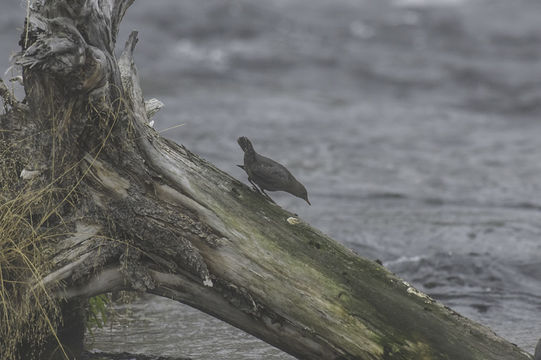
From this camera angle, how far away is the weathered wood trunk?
3.61 meters

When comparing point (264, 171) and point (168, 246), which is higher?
point (264, 171)

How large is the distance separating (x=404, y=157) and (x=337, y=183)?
5.58 feet

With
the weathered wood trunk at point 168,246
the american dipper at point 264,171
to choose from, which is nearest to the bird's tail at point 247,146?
the american dipper at point 264,171

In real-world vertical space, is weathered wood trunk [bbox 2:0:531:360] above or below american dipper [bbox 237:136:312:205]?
below

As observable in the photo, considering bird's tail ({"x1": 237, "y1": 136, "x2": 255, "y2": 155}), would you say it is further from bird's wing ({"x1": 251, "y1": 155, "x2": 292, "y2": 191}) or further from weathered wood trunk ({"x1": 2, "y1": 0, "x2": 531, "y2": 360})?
weathered wood trunk ({"x1": 2, "y1": 0, "x2": 531, "y2": 360})

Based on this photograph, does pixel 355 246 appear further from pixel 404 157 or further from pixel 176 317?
pixel 404 157

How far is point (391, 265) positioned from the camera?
709 cm

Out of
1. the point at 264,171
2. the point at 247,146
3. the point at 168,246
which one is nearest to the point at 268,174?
the point at 264,171

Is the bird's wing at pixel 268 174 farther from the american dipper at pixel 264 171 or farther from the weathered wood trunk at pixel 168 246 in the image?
the weathered wood trunk at pixel 168 246

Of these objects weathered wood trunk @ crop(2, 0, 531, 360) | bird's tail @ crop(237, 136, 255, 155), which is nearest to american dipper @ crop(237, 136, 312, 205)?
bird's tail @ crop(237, 136, 255, 155)

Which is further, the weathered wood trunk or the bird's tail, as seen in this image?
the bird's tail

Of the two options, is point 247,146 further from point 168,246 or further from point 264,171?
point 168,246

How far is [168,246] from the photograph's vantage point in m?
3.64

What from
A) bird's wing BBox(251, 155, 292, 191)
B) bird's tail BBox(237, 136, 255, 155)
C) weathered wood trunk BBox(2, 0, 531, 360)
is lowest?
weathered wood trunk BBox(2, 0, 531, 360)
